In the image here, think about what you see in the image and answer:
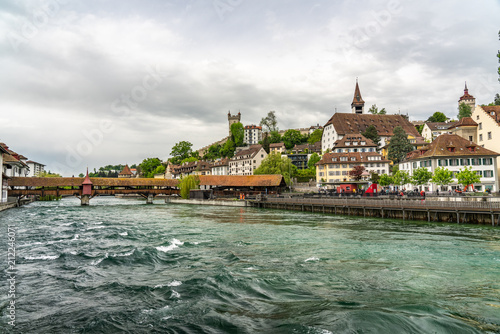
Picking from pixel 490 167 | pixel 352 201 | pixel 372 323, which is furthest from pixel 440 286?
pixel 490 167

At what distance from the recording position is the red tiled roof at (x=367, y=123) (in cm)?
8204

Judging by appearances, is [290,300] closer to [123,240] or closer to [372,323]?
[372,323]

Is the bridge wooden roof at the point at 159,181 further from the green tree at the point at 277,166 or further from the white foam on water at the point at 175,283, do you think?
the white foam on water at the point at 175,283

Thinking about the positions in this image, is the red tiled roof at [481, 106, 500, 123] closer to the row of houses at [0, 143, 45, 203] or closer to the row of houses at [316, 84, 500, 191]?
the row of houses at [316, 84, 500, 191]

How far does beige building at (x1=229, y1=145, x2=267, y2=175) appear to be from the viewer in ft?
304

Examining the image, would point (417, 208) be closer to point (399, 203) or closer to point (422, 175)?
point (399, 203)

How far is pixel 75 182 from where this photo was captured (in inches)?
2122

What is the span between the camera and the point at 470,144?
43.7 metres

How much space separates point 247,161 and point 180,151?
45.4 meters

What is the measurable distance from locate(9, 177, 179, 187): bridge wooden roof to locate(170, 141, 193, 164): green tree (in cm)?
6793

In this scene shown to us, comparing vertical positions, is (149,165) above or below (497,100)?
below

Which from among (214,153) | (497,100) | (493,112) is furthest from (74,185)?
(497,100)

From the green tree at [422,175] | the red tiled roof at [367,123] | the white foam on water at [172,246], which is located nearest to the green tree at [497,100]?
the red tiled roof at [367,123]

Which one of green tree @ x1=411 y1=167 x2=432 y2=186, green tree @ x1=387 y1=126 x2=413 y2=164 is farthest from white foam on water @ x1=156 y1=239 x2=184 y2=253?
green tree @ x1=387 y1=126 x2=413 y2=164
